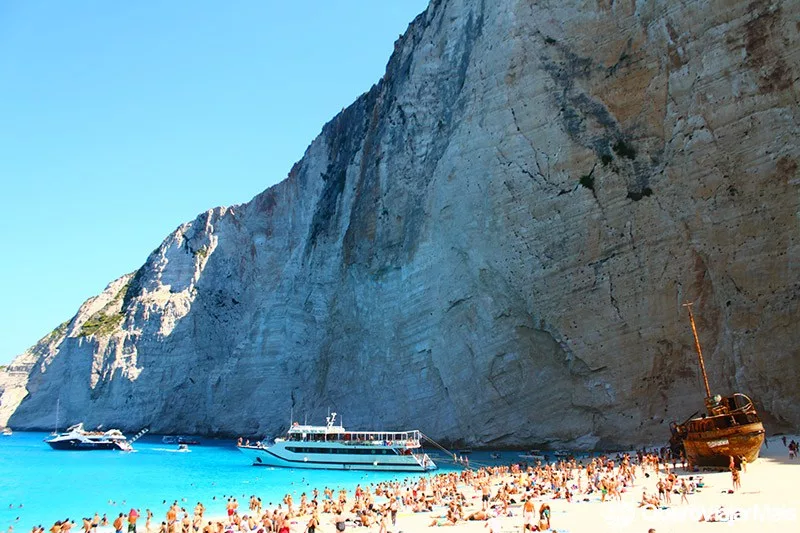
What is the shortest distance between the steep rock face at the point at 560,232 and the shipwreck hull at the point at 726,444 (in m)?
7.24

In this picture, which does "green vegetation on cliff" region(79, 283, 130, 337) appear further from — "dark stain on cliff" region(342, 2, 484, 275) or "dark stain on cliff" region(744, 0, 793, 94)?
"dark stain on cliff" region(744, 0, 793, 94)

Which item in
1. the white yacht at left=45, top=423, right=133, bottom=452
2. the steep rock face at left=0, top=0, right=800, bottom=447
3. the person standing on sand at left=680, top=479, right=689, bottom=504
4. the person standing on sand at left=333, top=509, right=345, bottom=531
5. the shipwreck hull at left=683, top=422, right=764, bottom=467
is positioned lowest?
the person standing on sand at left=333, top=509, right=345, bottom=531

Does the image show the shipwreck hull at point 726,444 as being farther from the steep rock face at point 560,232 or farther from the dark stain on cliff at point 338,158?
the dark stain on cliff at point 338,158

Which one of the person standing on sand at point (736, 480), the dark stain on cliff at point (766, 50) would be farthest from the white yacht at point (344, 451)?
the dark stain on cliff at point (766, 50)

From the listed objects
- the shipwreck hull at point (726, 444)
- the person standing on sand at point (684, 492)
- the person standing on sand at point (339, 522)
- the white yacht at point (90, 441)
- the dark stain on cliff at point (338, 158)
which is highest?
the dark stain on cliff at point (338, 158)

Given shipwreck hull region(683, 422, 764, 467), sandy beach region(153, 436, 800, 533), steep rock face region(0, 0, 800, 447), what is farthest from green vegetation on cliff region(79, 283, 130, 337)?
shipwreck hull region(683, 422, 764, 467)

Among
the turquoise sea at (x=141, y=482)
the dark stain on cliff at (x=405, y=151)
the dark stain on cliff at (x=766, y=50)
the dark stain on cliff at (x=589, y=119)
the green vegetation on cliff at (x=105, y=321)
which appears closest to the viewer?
the turquoise sea at (x=141, y=482)

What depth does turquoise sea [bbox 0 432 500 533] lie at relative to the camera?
2553cm

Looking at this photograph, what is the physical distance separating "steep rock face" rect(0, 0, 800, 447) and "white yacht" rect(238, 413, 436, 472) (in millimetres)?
4650

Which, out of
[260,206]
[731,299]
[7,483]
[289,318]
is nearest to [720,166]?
[731,299]

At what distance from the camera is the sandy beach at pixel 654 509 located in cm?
1459

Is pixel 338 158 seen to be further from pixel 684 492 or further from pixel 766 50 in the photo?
pixel 684 492

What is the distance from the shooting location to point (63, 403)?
74.6m

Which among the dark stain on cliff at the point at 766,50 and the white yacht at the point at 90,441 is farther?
the white yacht at the point at 90,441
